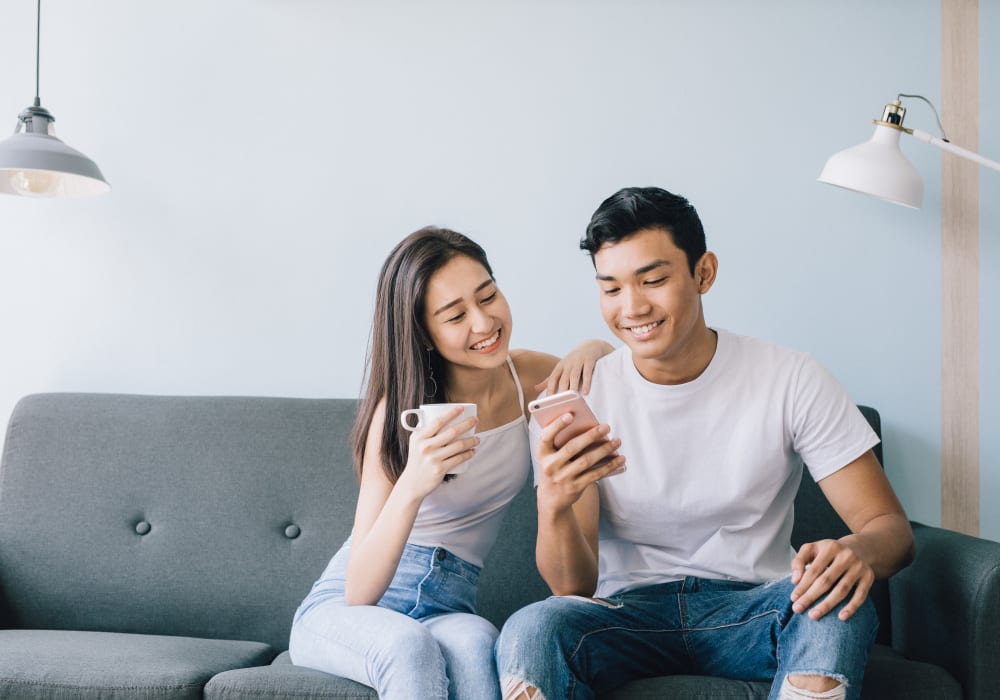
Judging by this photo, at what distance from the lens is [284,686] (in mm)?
1522

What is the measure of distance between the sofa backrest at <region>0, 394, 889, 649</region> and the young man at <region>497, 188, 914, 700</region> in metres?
0.43

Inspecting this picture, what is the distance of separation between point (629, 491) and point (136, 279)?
4.94ft

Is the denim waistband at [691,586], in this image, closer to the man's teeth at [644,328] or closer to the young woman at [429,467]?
the young woman at [429,467]

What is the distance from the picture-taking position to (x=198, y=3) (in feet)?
7.88

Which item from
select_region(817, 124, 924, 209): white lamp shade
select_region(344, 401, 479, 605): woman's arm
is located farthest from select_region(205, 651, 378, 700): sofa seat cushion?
select_region(817, 124, 924, 209): white lamp shade

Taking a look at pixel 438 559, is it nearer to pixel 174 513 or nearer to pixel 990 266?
pixel 174 513

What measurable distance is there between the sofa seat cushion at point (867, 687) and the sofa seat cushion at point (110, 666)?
0.77 meters

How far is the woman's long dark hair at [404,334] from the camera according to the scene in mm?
1663

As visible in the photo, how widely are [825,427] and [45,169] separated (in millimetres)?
1708

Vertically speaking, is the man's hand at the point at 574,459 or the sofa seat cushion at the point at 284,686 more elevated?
the man's hand at the point at 574,459

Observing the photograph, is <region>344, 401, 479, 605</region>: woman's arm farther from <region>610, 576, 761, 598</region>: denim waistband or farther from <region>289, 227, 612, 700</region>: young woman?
<region>610, 576, 761, 598</region>: denim waistband

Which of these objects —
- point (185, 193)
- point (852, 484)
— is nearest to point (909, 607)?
point (852, 484)

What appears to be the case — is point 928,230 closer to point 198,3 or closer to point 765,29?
point 765,29

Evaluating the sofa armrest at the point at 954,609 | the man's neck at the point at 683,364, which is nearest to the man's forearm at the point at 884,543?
the sofa armrest at the point at 954,609
